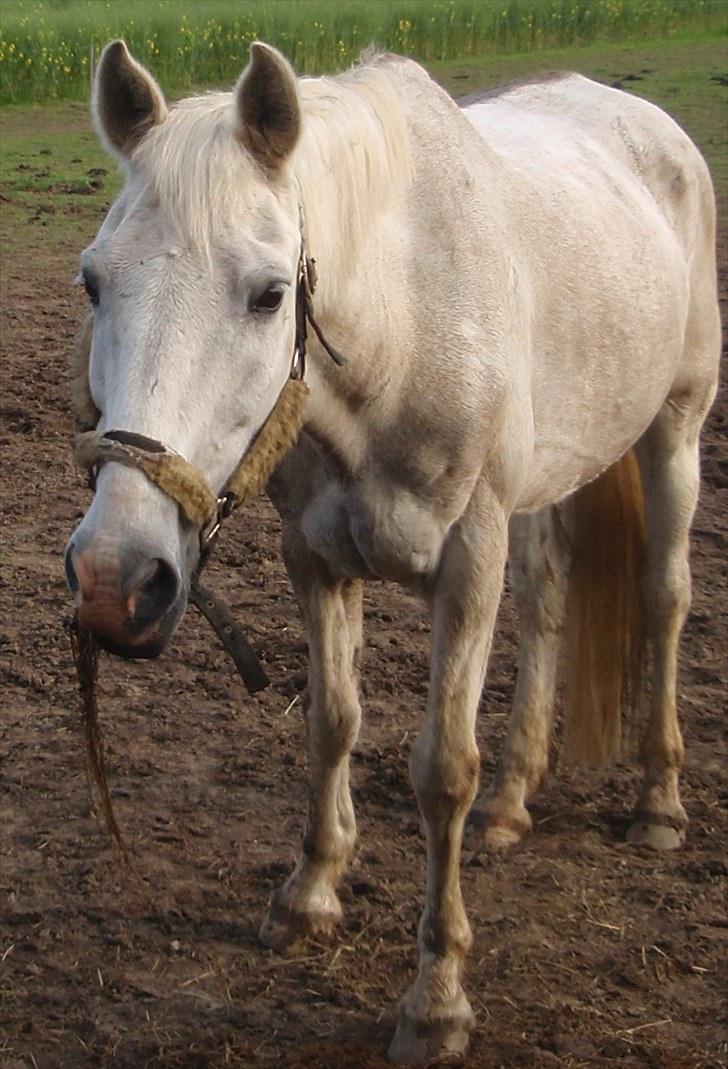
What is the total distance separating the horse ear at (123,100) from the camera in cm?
238

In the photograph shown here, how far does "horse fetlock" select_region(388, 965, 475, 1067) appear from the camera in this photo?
3.01 metres

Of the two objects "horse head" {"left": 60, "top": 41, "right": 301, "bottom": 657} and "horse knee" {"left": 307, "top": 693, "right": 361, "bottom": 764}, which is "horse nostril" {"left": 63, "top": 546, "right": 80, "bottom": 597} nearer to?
"horse head" {"left": 60, "top": 41, "right": 301, "bottom": 657}

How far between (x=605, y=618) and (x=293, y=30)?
58.0 feet

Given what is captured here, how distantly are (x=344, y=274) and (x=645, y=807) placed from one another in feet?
6.60

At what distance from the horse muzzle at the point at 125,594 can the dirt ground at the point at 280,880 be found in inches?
48.7

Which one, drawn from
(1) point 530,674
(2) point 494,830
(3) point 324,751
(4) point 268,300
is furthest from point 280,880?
(4) point 268,300

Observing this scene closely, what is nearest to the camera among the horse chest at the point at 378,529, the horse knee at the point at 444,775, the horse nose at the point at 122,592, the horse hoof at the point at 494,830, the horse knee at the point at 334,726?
the horse nose at the point at 122,592

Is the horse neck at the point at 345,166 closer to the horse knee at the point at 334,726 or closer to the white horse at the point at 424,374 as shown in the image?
the white horse at the point at 424,374

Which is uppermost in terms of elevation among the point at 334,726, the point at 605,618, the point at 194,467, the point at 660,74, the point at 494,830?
→ the point at 194,467

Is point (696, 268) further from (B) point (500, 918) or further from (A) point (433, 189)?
(B) point (500, 918)

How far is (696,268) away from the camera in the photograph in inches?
170

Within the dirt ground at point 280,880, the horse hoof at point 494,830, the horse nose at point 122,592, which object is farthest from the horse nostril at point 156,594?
the horse hoof at point 494,830

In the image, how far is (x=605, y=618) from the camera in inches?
164

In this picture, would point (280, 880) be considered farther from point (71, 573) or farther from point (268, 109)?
point (268, 109)
